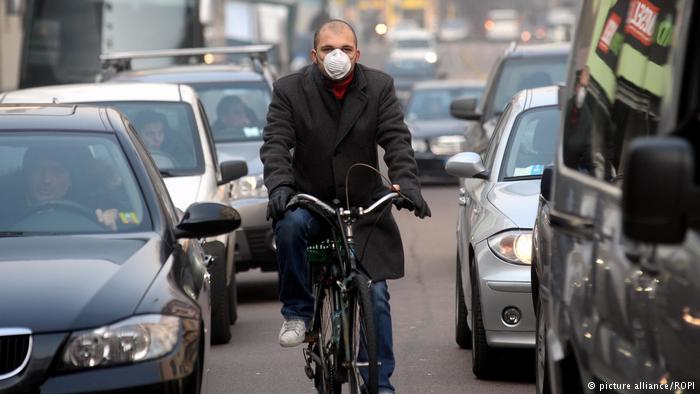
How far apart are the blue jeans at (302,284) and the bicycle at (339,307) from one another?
73 millimetres

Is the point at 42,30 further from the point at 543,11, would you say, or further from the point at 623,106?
the point at 543,11

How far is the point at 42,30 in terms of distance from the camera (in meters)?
24.6

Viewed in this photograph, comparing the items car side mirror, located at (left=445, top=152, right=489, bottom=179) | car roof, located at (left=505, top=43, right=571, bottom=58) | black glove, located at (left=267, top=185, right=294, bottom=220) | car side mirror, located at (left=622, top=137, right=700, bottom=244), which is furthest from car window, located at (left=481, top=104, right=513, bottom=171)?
car roof, located at (left=505, top=43, right=571, bottom=58)

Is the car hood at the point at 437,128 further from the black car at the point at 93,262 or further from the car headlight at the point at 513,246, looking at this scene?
the black car at the point at 93,262

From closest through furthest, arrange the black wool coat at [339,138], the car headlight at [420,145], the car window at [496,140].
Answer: the black wool coat at [339,138], the car window at [496,140], the car headlight at [420,145]

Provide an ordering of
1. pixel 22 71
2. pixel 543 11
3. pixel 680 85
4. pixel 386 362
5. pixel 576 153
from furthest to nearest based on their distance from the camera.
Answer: pixel 543 11 → pixel 22 71 → pixel 386 362 → pixel 576 153 → pixel 680 85

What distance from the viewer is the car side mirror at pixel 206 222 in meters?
6.51

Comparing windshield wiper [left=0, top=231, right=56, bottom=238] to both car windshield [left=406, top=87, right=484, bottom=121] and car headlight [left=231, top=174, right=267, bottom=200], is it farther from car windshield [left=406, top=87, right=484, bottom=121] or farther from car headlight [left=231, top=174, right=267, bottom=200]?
car windshield [left=406, top=87, right=484, bottom=121]

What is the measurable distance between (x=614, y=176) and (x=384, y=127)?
A: 221 cm

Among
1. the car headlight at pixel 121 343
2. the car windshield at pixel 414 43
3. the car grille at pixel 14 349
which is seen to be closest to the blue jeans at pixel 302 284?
the car headlight at pixel 121 343

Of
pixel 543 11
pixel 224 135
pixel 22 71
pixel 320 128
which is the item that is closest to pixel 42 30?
pixel 22 71

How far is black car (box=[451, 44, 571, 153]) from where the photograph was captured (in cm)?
1628

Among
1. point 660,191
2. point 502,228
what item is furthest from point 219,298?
point 660,191

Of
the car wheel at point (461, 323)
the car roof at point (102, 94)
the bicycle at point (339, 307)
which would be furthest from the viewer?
the car roof at point (102, 94)
